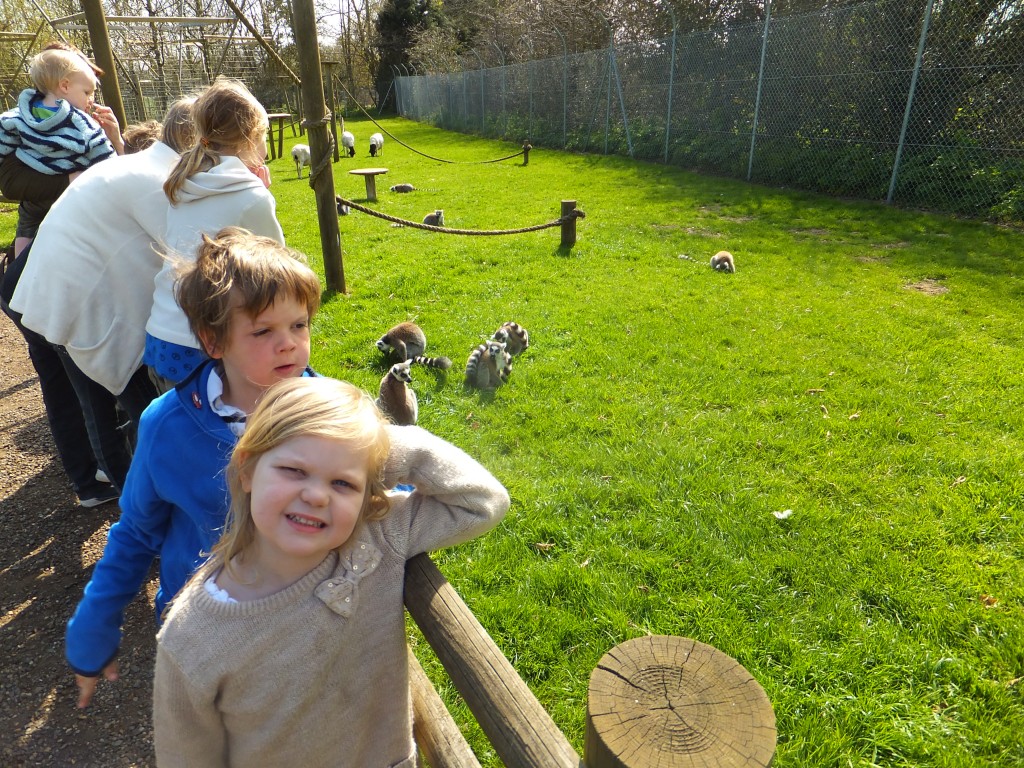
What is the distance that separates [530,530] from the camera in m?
3.30

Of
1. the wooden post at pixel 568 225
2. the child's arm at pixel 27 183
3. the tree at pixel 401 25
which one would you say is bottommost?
the wooden post at pixel 568 225

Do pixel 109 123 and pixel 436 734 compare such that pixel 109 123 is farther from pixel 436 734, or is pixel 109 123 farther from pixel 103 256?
pixel 436 734

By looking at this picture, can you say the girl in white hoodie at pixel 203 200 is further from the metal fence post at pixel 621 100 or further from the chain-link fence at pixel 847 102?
the metal fence post at pixel 621 100

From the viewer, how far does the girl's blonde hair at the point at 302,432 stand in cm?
125

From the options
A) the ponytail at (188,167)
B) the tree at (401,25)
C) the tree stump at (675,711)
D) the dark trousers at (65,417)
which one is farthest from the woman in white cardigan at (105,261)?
the tree at (401,25)

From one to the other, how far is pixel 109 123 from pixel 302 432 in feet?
12.8

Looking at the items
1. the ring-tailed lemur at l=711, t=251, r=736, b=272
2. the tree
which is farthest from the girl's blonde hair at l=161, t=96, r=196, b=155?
the tree

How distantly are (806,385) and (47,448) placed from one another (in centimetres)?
518

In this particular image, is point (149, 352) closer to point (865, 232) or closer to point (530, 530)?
point (530, 530)

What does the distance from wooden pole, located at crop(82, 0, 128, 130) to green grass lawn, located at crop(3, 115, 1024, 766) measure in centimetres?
247

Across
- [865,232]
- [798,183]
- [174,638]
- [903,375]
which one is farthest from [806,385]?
[798,183]

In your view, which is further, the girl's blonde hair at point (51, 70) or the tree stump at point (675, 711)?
the girl's blonde hair at point (51, 70)

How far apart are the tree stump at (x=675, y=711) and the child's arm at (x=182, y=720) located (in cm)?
73

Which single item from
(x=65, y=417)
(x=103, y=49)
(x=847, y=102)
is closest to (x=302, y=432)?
(x=65, y=417)
